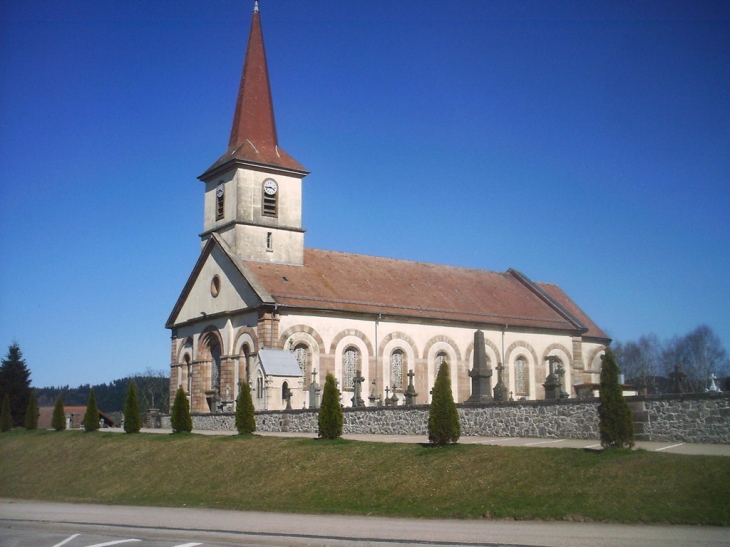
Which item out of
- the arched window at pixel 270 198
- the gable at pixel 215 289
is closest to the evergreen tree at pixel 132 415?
the gable at pixel 215 289

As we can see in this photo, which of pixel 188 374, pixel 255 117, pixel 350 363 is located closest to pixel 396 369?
pixel 350 363

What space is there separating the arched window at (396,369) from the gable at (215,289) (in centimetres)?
855

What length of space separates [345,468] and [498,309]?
29.1 meters

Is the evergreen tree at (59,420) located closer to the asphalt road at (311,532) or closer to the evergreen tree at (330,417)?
the evergreen tree at (330,417)

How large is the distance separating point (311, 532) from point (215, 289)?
30.3m

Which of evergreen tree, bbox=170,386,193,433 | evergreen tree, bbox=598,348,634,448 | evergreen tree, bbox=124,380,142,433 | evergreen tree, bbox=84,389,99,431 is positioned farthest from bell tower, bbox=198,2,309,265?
evergreen tree, bbox=598,348,634,448

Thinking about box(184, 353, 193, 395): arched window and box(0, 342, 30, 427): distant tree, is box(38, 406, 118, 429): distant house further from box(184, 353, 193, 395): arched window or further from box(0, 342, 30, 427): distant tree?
Answer: box(184, 353, 193, 395): arched window

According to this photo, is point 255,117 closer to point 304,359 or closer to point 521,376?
point 304,359

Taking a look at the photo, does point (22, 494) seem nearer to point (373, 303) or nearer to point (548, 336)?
point (373, 303)

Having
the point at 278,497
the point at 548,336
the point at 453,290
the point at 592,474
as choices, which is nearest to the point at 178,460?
the point at 278,497

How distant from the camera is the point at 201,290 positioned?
45906 millimetres

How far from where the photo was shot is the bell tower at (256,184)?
43.9 metres

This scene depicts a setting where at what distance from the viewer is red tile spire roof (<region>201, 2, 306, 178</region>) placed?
149 ft

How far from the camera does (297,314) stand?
40.7 meters
